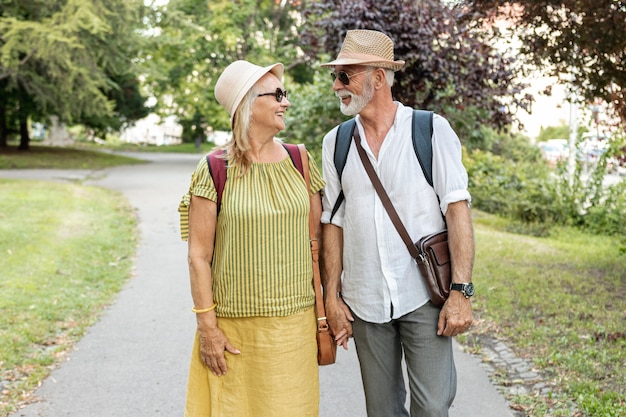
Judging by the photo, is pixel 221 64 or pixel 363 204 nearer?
pixel 363 204

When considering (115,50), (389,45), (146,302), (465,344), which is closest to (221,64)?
(115,50)

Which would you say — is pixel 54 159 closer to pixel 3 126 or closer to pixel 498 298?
pixel 3 126

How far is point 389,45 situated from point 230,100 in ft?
2.37

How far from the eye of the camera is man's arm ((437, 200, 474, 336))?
299 cm

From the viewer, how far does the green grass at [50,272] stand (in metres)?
5.86

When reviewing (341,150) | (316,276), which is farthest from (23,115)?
(316,276)

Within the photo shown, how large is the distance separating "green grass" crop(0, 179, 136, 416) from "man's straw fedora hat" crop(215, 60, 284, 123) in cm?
281

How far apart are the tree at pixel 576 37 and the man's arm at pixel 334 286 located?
14.6 ft

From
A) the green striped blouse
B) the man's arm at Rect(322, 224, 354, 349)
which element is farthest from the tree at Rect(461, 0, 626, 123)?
the green striped blouse

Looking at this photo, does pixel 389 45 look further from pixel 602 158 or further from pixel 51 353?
pixel 602 158

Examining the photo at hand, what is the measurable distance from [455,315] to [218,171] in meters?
1.09

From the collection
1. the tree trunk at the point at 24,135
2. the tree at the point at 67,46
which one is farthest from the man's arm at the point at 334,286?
the tree trunk at the point at 24,135

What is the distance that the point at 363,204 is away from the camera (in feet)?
10.2

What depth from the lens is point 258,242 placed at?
2939 millimetres
